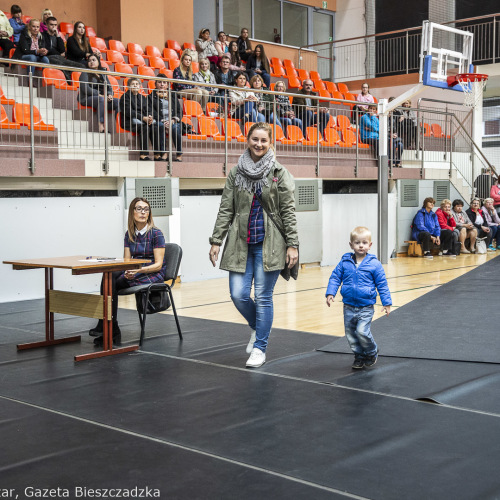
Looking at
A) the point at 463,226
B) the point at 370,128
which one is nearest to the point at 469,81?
the point at 370,128

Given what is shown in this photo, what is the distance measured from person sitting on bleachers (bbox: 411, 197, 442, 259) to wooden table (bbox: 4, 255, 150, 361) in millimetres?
9135

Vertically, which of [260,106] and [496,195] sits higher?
[260,106]

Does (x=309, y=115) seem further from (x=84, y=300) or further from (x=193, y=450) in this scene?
(x=193, y=450)

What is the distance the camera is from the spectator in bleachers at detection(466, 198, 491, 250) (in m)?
15.5

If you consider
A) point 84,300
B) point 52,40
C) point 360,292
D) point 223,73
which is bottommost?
point 84,300

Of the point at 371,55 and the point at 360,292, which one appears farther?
the point at 371,55

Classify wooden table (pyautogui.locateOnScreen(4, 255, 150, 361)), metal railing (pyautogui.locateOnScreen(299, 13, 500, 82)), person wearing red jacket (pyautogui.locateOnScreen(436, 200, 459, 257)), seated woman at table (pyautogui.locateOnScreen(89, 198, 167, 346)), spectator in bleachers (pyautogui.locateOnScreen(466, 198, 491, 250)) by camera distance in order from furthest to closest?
metal railing (pyautogui.locateOnScreen(299, 13, 500, 82)) → spectator in bleachers (pyautogui.locateOnScreen(466, 198, 491, 250)) → person wearing red jacket (pyautogui.locateOnScreen(436, 200, 459, 257)) → seated woman at table (pyautogui.locateOnScreen(89, 198, 167, 346)) → wooden table (pyautogui.locateOnScreen(4, 255, 150, 361))

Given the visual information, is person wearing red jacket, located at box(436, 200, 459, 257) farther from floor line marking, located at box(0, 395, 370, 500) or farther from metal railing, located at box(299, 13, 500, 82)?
floor line marking, located at box(0, 395, 370, 500)

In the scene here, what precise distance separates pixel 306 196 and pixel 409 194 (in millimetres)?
2923

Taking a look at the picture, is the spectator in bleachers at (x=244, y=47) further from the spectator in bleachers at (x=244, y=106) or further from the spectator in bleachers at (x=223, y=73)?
the spectator in bleachers at (x=244, y=106)

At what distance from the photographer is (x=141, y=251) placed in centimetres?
683

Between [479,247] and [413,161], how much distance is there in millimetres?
2178

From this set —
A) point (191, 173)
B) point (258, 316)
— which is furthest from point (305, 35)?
point (258, 316)

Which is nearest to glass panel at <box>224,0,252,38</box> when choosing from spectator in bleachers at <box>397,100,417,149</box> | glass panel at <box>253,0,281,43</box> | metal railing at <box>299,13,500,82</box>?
glass panel at <box>253,0,281,43</box>
